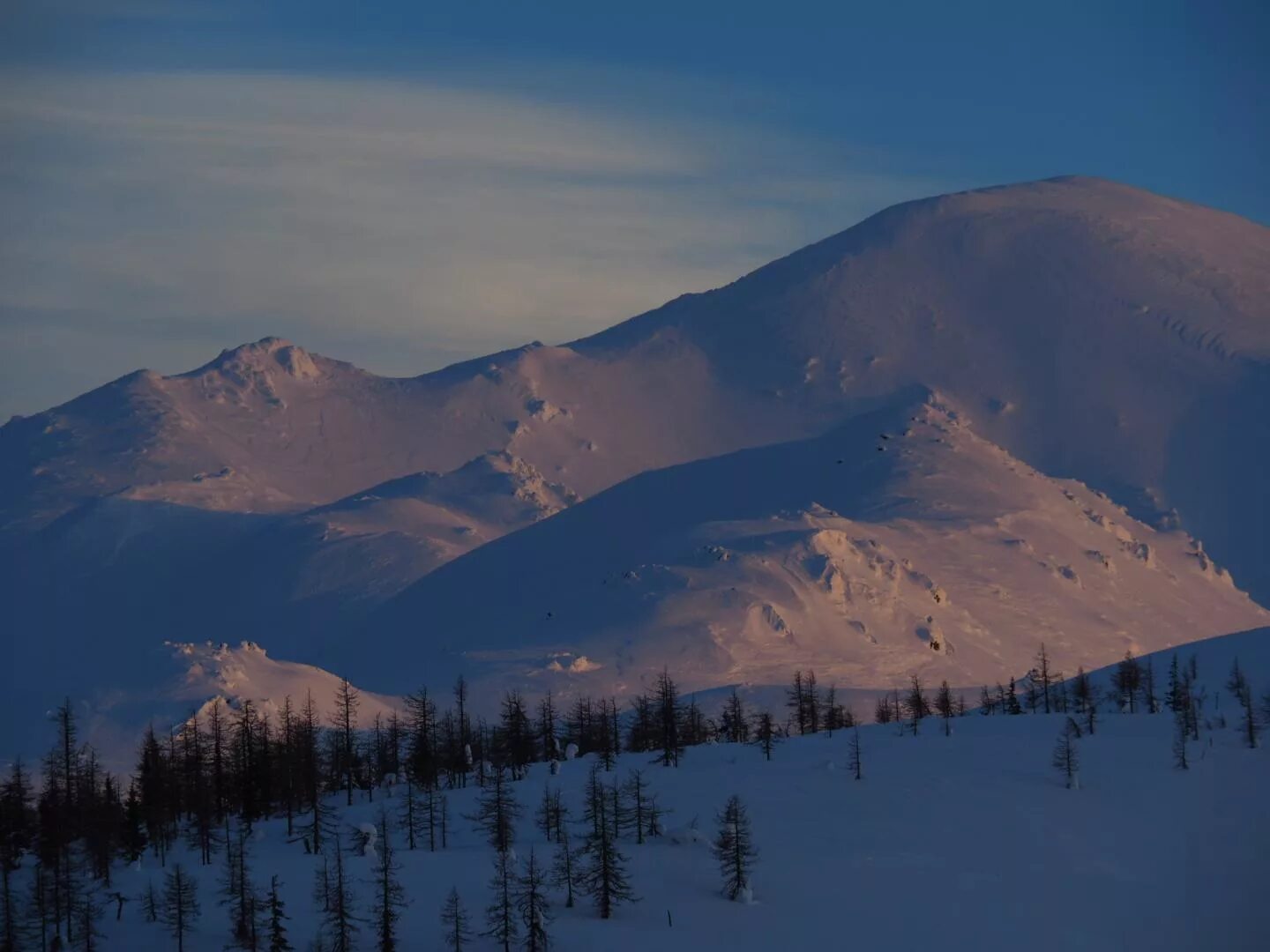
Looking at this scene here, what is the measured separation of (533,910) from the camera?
83688 mm

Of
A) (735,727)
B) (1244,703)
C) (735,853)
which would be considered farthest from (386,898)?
(1244,703)

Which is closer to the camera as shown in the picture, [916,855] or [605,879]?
[605,879]

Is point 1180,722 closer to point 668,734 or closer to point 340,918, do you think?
point 668,734

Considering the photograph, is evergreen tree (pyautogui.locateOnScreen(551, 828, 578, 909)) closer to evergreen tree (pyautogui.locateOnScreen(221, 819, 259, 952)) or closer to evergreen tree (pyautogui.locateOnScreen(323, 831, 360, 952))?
evergreen tree (pyautogui.locateOnScreen(323, 831, 360, 952))

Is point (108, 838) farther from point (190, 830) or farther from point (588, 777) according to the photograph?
point (588, 777)

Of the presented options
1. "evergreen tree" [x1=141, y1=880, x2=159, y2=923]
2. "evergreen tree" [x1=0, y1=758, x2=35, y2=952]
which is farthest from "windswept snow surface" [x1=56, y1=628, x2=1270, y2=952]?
"evergreen tree" [x1=0, y1=758, x2=35, y2=952]

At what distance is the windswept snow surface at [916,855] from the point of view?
8669 centimetres

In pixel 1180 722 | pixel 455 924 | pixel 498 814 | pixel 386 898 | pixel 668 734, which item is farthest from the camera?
pixel 668 734

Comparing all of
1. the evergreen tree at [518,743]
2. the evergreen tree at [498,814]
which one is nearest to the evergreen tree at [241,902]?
the evergreen tree at [498,814]

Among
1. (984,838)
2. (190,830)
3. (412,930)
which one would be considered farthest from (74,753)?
(984,838)

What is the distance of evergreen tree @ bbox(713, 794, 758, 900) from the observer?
296 ft

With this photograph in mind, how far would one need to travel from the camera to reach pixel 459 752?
125625 mm

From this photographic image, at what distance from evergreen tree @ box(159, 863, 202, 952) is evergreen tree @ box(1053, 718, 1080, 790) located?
5049 centimetres

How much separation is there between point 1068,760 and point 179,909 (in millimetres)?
52381
